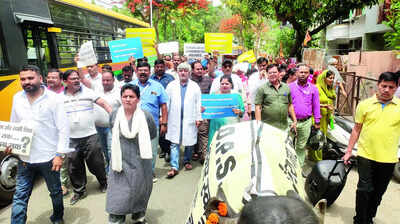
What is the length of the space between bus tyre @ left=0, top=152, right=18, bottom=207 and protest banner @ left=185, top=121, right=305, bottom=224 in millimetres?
3135

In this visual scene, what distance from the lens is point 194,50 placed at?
29.2ft

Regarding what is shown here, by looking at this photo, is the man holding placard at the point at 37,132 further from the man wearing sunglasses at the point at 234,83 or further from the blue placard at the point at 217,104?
the man wearing sunglasses at the point at 234,83

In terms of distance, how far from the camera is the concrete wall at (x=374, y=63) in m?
9.04

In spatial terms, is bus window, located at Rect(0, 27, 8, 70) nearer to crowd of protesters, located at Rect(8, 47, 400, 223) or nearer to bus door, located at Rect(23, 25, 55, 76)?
bus door, located at Rect(23, 25, 55, 76)

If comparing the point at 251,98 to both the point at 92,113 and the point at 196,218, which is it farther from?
the point at 196,218

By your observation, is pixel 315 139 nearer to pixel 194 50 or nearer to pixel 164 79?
pixel 164 79

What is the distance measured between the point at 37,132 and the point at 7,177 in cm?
144

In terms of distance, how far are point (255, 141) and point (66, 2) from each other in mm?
7092

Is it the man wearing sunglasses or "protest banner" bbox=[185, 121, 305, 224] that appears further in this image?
the man wearing sunglasses

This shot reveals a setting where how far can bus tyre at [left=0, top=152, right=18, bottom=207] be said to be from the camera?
399 cm

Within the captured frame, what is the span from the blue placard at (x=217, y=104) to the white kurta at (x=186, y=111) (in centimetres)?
60

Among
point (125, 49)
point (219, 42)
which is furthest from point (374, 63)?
point (125, 49)

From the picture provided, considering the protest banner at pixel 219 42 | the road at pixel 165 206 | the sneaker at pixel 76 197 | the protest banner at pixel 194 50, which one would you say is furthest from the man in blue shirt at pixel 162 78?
the protest banner at pixel 194 50

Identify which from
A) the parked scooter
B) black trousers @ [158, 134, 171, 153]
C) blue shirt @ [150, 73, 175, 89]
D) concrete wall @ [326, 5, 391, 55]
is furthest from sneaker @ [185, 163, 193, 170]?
concrete wall @ [326, 5, 391, 55]
